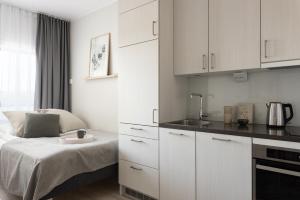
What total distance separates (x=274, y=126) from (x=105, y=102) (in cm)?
240

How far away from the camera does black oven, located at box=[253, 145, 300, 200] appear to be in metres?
1.42

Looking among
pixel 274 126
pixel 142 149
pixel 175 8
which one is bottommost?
pixel 142 149

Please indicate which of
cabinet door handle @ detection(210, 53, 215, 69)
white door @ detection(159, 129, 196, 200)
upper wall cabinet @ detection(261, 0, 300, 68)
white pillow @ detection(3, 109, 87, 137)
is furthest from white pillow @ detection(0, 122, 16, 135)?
upper wall cabinet @ detection(261, 0, 300, 68)

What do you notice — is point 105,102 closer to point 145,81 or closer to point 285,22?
point 145,81

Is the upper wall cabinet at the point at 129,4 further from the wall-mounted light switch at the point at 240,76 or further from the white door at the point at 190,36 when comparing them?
the wall-mounted light switch at the point at 240,76

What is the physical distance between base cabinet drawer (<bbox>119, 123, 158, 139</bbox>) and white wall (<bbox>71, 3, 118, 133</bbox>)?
793 mm

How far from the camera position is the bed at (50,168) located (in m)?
1.96

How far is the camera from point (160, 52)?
2.18m

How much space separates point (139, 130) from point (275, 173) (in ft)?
4.27

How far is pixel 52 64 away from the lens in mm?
3830

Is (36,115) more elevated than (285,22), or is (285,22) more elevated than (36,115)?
(285,22)

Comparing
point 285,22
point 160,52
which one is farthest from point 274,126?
point 160,52

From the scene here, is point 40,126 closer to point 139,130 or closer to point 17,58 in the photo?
point 17,58

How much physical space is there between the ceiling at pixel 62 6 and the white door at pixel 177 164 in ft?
7.67
